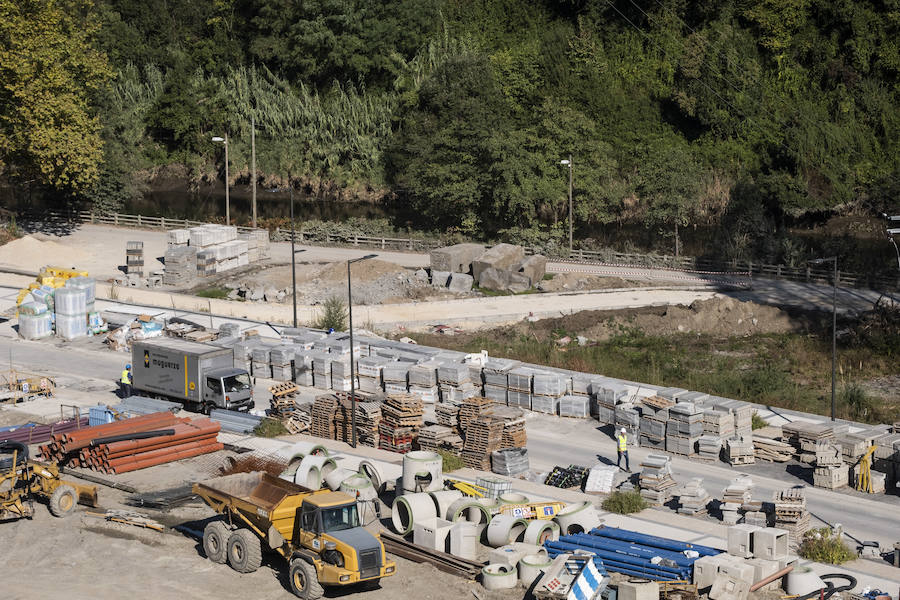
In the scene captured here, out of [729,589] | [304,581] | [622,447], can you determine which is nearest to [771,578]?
[729,589]

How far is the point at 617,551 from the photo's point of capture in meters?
25.9

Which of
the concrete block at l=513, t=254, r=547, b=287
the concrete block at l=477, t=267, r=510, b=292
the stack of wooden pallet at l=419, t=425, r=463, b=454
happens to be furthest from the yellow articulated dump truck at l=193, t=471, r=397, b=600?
the concrete block at l=513, t=254, r=547, b=287

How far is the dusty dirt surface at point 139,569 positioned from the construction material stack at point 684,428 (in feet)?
39.5

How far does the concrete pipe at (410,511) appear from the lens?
27969 millimetres

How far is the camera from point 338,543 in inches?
955

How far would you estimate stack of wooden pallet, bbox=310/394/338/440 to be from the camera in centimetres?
3734

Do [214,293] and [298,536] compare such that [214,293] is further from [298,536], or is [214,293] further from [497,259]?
[298,536]

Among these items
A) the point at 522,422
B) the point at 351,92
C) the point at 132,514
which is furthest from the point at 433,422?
the point at 351,92

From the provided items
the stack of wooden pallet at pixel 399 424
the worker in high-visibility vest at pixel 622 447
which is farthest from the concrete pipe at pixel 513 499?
the stack of wooden pallet at pixel 399 424

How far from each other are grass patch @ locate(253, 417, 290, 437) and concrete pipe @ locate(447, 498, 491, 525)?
10.7 metres

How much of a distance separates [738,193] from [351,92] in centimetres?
3916

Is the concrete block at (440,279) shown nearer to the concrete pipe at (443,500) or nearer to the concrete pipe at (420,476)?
the concrete pipe at (420,476)

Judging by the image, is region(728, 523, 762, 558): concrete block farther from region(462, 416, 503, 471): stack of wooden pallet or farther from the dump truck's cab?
region(462, 416, 503, 471): stack of wooden pallet

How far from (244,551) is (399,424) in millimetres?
10867
